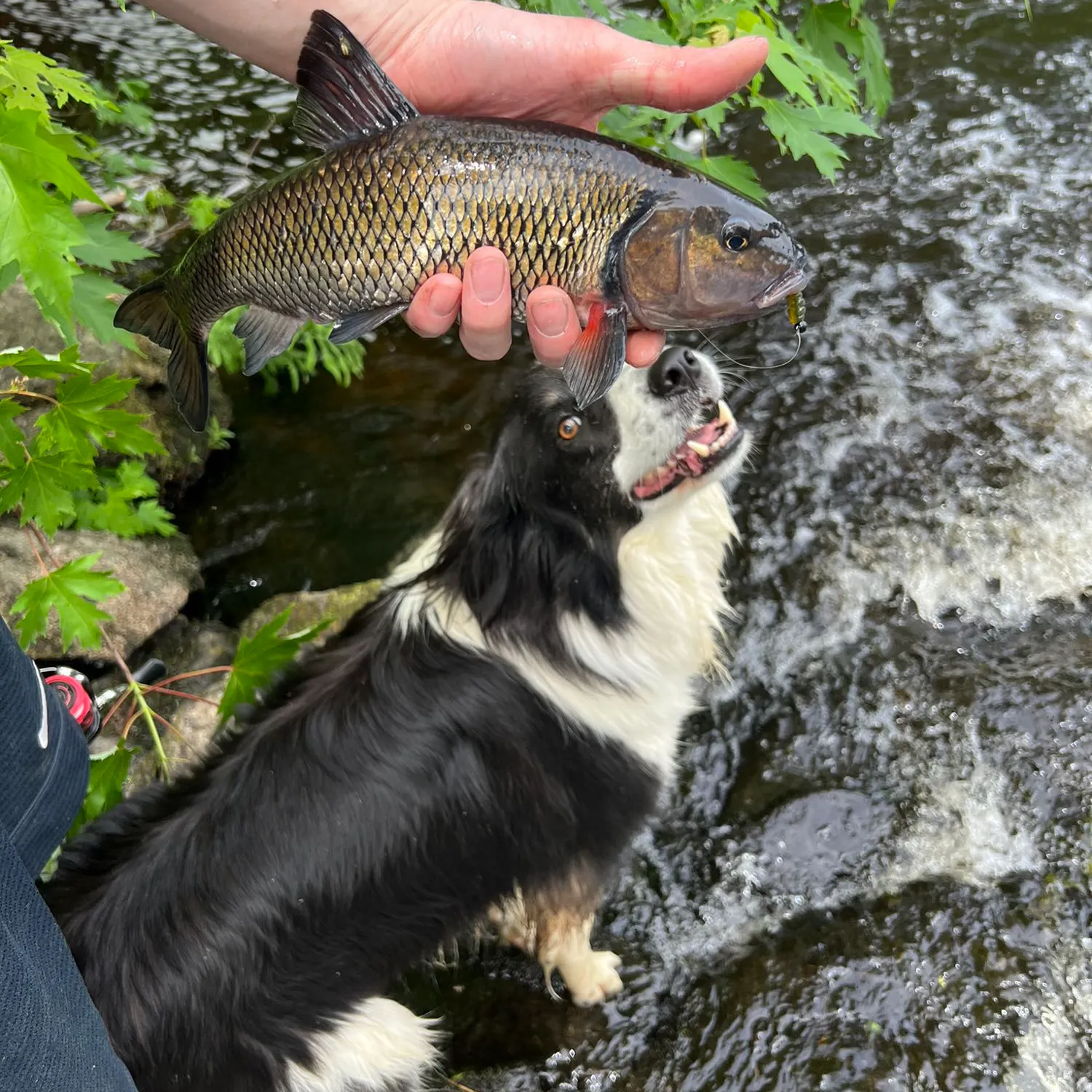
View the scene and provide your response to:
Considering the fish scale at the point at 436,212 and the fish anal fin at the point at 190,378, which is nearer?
the fish scale at the point at 436,212

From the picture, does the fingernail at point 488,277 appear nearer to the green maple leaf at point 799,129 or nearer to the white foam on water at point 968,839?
the green maple leaf at point 799,129

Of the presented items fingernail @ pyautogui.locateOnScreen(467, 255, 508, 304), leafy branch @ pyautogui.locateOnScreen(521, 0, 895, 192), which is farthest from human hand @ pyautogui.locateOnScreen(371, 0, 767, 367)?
leafy branch @ pyautogui.locateOnScreen(521, 0, 895, 192)

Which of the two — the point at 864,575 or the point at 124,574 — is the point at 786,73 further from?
the point at 124,574

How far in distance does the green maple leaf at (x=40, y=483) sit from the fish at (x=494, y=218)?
1287 millimetres

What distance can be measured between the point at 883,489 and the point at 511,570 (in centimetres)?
245

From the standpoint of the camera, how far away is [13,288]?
14.0 ft

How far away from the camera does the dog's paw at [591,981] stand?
3.11m

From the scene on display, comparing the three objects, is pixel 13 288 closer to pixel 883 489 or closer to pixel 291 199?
pixel 291 199

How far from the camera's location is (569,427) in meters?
2.53

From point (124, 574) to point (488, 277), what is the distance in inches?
112

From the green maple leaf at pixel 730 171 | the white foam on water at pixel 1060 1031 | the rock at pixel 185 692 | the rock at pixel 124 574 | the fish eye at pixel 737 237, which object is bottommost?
the white foam on water at pixel 1060 1031

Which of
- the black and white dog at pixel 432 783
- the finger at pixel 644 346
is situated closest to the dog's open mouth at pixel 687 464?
the black and white dog at pixel 432 783

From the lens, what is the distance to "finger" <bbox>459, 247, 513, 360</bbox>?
1661mm

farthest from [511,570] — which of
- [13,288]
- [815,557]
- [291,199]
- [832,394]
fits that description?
[13,288]
